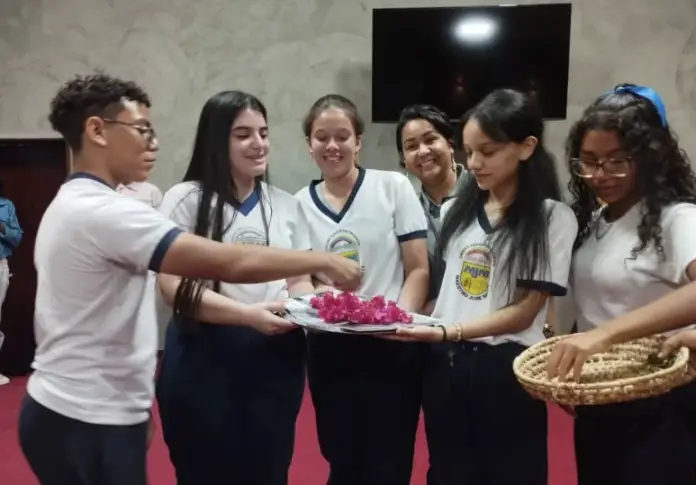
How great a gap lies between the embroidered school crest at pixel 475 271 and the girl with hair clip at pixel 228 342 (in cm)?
45

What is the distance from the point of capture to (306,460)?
334cm

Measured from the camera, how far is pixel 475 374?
1.69m

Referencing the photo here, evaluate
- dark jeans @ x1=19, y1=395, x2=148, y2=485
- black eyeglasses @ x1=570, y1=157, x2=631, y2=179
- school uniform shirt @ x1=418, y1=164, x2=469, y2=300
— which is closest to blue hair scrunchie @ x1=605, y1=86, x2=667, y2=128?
black eyeglasses @ x1=570, y1=157, x2=631, y2=179

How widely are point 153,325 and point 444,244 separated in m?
0.76

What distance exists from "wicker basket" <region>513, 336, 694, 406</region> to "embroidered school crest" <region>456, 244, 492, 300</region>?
0.77 ft

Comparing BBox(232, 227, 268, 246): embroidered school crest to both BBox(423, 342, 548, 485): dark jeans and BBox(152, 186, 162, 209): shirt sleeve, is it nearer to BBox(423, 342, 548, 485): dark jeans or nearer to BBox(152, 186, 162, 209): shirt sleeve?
BBox(423, 342, 548, 485): dark jeans

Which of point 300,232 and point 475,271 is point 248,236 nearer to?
point 300,232

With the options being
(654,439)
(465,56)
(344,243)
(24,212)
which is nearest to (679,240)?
(654,439)

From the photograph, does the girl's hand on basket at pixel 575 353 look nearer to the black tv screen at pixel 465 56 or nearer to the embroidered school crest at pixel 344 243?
the embroidered school crest at pixel 344 243

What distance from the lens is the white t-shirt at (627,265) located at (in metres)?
1.47

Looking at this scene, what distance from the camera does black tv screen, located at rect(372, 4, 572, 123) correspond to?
458 centimetres

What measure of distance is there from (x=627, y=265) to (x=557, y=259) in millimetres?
164

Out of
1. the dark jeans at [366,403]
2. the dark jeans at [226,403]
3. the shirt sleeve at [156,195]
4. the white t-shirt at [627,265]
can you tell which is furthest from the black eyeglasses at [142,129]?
the shirt sleeve at [156,195]

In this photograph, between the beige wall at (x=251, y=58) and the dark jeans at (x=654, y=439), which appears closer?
the dark jeans at (x=654, y=439)
